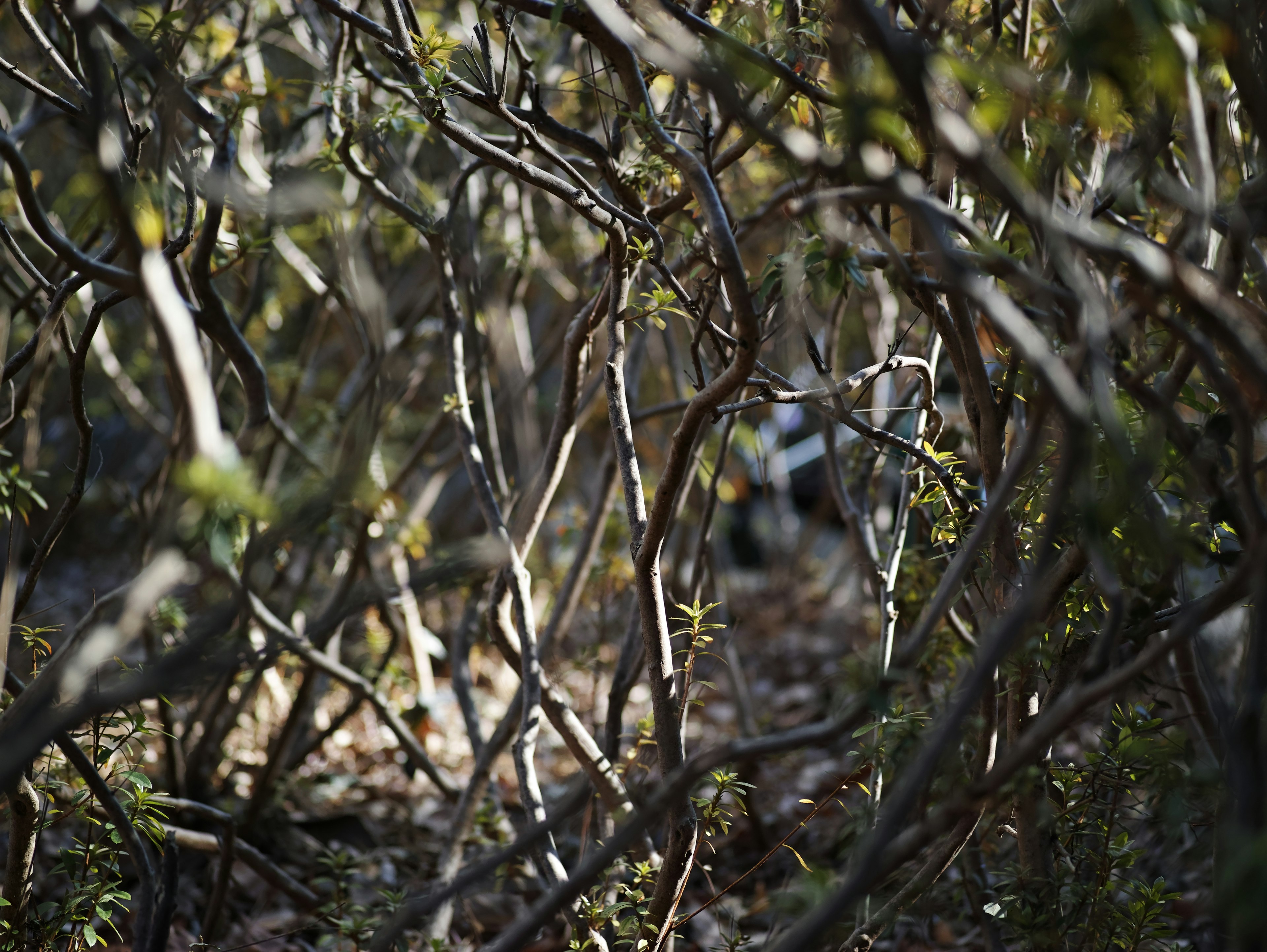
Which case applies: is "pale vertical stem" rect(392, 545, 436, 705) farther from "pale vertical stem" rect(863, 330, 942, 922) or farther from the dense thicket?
"pale vertical stem" rect(863, 330, 942, 922)

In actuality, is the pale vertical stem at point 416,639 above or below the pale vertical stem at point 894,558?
above

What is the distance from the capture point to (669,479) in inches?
58.9

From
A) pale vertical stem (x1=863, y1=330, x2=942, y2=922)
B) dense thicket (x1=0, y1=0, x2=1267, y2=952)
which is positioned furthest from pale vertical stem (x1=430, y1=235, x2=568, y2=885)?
pale vertical stem (x1=863, y1=330, x2=942, y2=922)

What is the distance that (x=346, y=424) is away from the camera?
3268mm

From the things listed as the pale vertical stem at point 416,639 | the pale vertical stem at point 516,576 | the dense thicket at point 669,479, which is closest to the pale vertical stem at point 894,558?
the dense thicket at point 669,479

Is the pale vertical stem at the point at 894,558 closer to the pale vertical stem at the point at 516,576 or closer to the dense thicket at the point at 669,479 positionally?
the dense thicket at the point at 669,479

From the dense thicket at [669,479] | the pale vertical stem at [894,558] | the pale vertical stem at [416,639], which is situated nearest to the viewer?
the dense thicket at [669,479]

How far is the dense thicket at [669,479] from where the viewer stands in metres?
1.00

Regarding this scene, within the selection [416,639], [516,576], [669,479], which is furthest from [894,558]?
[416,639]

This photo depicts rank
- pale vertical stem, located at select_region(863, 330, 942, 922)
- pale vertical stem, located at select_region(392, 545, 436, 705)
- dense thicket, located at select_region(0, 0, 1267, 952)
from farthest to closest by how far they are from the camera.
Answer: pale vertical stem, located at select_region(392, 545, 436, 705) < pale vertical stem, located at select_region(863, 330, 942, 922) < dense thicket, located at select_region(0, 0, 1267, 952)

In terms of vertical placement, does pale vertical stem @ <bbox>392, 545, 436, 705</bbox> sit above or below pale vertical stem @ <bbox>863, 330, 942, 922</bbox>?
above

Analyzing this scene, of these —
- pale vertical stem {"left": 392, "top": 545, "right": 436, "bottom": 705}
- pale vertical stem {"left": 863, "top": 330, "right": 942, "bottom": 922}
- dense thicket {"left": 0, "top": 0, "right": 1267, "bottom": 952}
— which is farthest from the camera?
pale vertical stem {"left": 392, "top": 545, "right": 436, "bottom": 705}

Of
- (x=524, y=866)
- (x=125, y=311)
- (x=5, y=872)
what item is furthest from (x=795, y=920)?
(x=125, y=311)

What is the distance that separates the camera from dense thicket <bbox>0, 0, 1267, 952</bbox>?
1001 millimetres
